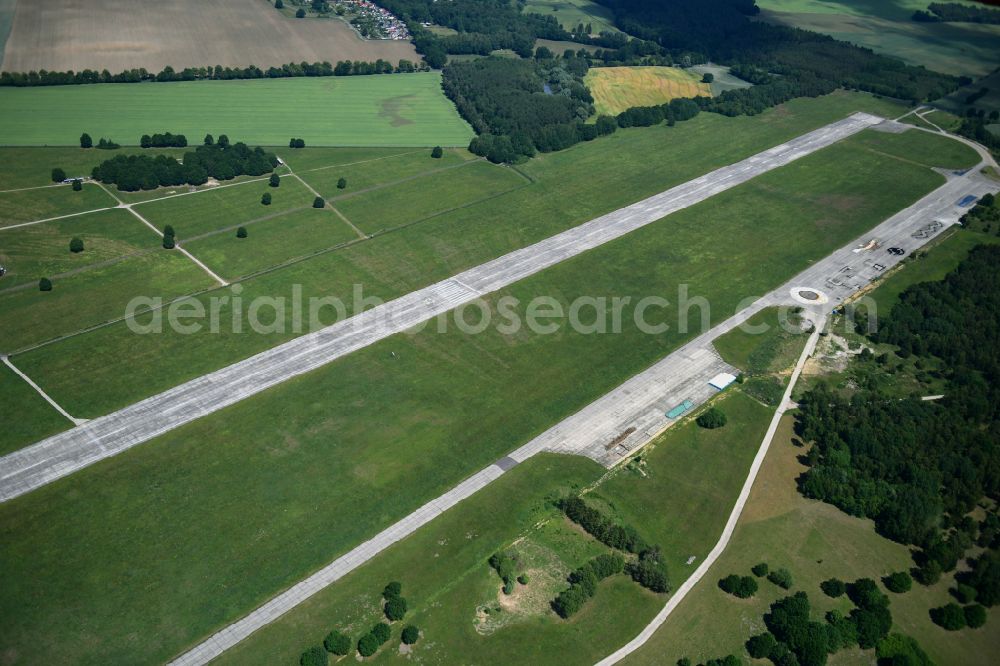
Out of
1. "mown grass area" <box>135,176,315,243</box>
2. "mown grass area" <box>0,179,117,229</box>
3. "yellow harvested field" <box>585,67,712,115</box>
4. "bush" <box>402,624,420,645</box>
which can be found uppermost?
"yellow harvested field" <box>585,67,712,115</box>

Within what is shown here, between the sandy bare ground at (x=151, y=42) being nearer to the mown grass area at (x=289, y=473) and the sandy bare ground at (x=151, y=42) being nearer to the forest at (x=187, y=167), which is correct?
the forest at (x=187, y=167)

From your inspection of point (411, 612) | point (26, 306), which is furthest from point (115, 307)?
point (411, 612)

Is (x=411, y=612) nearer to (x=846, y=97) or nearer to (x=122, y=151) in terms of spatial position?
(x=122, y=151)

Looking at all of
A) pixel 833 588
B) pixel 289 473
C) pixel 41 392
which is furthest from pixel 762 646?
pixel 41 392

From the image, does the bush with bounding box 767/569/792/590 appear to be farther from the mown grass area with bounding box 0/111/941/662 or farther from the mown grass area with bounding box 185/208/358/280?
the mown grass area with bounding box 185/208/358/280

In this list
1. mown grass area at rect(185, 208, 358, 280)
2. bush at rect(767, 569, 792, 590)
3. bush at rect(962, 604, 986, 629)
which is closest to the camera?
bush at rect(962, 604, 986, 629)

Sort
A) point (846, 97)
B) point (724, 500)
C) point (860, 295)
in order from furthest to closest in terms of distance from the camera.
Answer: point (846, 97), point (860, 295), point (724, 500)

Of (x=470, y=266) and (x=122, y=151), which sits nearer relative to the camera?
(x=470, y=266)

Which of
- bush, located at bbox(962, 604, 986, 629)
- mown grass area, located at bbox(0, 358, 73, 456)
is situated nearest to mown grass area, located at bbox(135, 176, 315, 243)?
mown grass area, located at bbox(0, 358, 73, 456)
